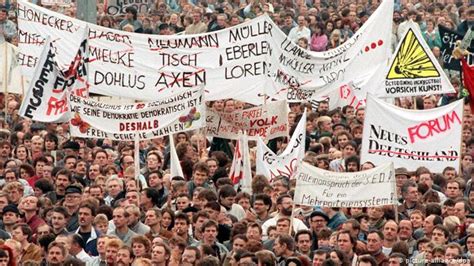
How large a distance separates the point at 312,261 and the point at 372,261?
3.89 ft

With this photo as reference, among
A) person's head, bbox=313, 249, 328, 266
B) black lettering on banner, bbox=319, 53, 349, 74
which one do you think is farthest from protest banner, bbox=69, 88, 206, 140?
person's head, bbox=313, 249, 328, 266

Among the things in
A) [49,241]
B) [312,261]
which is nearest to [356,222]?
[312,261]

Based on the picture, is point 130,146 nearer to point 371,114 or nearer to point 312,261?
point 371,114

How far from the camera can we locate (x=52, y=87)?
28.8m

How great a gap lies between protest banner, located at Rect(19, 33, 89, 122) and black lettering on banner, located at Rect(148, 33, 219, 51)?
158 cm

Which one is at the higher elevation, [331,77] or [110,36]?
[110,36]

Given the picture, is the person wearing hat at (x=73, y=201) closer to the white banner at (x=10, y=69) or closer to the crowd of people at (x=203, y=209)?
the crowd of people at (x=203, y=209)

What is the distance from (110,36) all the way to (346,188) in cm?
682

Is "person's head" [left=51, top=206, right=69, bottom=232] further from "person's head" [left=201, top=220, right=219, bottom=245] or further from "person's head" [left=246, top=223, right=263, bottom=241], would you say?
"person's head" [left=246, top=223, right=263, bottom=241]

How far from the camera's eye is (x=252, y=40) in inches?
1212

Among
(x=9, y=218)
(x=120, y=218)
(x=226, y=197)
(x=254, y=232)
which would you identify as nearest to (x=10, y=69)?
(x=226, y=197)

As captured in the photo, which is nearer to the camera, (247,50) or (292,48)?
(247,50)

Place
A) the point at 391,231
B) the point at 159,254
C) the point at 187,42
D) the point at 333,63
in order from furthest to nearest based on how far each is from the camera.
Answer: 1. the point at 333,63
2. the point at 187,42
3. the point at 391,231
4. the point at 159,254

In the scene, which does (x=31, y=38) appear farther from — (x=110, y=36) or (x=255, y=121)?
(x=255, y=121)
